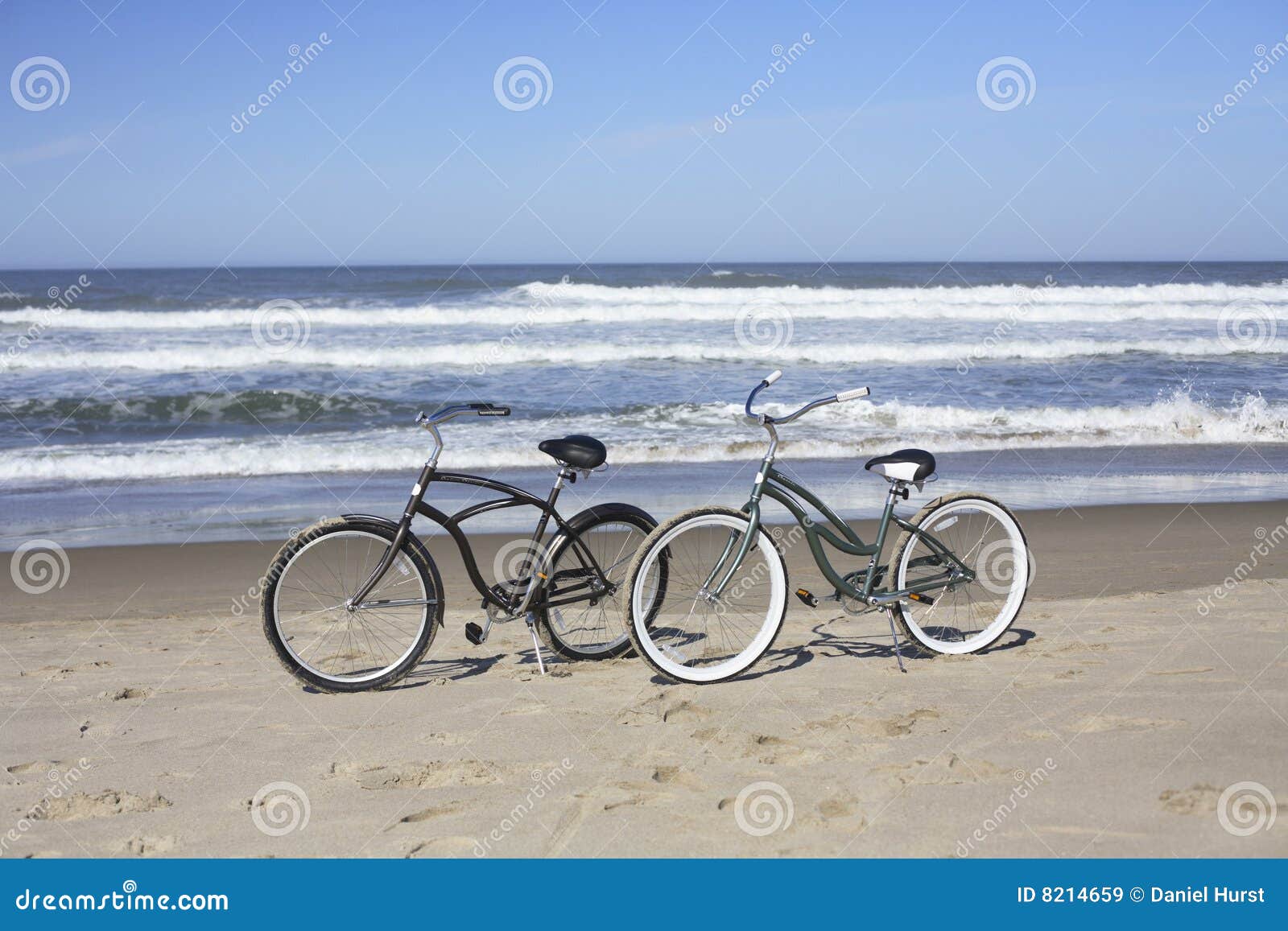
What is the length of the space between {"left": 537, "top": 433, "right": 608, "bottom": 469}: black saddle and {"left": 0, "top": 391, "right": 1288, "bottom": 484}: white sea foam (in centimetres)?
643

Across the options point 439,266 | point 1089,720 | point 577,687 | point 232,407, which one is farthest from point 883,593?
point 439,266

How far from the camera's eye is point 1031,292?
36.3 metres

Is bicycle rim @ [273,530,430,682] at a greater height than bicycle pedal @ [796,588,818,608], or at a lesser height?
greater

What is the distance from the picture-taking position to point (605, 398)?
15.7 m

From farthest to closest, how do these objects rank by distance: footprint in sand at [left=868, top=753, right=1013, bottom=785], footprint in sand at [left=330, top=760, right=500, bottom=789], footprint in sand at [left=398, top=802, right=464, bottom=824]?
1. footprint in sand at [left=330, top=760, right=500, bottom=789]
2. footprint in sand at [left=868, top=753, right=1013, bottom=785]
3. footprint in sand at [left=398, top=802, right=464, bottom=824]

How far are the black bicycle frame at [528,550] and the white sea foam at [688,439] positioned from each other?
6.35 m

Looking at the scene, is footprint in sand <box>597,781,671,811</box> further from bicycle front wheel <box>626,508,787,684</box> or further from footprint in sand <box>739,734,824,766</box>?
bicycle front wheel <box>626,508,787,684</box>

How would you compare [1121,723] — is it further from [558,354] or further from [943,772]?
[558,354]

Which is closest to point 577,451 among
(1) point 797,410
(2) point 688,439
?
(1) point 797,410

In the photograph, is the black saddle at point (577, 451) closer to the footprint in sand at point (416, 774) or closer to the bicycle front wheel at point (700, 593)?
the bicycle front wheel at point (700, 593)

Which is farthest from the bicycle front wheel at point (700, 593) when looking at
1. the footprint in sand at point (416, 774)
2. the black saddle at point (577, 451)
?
the footprint in sand at point (416, 774)

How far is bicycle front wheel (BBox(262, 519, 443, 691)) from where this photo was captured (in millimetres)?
4641

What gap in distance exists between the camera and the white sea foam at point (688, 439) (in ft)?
37.0

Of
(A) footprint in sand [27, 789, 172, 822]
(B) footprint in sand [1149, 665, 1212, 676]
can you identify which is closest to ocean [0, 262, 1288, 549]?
(B) footprint in sand [1149, 665, 1212, 676]
